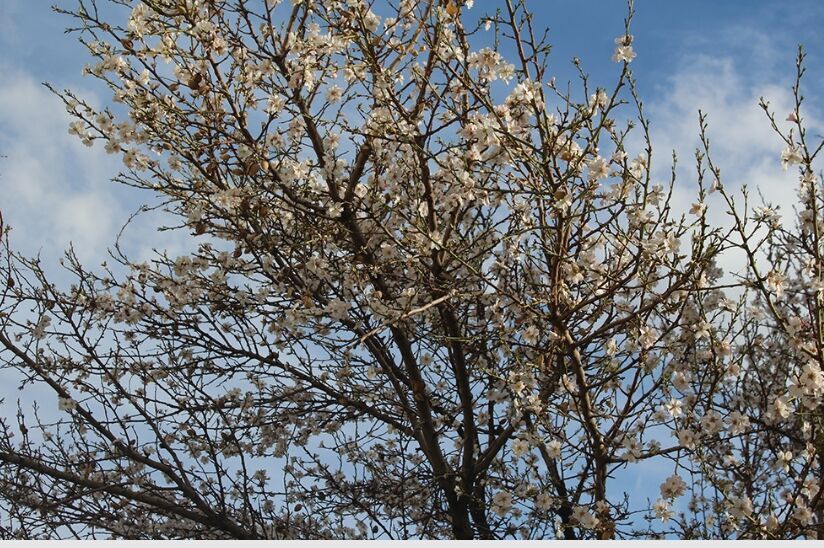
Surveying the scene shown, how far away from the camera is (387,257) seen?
212 inches

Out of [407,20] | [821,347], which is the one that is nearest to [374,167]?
[407,20]

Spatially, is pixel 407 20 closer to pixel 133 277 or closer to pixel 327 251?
pixel 327 251

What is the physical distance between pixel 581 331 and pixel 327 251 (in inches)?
74.3

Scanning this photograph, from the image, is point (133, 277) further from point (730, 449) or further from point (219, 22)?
point (730, 449)

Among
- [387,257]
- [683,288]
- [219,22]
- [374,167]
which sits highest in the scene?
[219,22]

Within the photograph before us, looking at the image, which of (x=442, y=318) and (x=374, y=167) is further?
(x=374, y=167)

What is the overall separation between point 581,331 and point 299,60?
2478 mm

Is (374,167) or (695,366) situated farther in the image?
(374,167)

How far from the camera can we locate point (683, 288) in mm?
4320

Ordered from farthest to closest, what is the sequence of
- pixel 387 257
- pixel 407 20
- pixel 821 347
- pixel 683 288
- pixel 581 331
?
1. pixel 407 20
2. pixel 387 257
3. pixel 581 331
4. pixel 683 288
5. pixel 821 347

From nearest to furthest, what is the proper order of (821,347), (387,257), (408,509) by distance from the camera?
(821,347)
(387,257)
(408,509)

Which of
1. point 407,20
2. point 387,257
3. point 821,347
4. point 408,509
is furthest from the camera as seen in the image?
point 408,509

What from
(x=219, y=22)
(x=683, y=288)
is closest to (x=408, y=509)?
(x=683, y=288)

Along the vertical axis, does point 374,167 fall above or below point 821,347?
above
